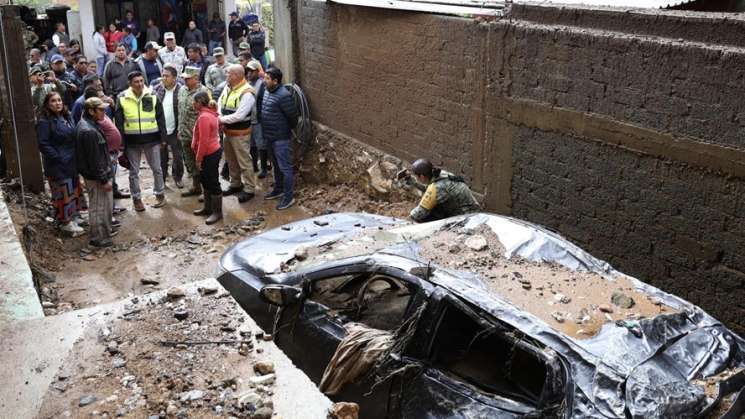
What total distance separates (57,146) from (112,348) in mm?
4396

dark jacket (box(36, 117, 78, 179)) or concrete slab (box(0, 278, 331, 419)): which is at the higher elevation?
dark jacket (box(36, 117, 78, 179))

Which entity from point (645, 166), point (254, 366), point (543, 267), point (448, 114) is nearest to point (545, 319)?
point (543, 267)

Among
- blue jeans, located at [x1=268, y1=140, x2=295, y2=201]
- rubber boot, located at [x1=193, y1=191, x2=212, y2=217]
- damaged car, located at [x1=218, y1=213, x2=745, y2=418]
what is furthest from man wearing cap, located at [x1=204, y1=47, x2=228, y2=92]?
damaged car, located at [x1=218, y1=213, x2=745, y2=418]

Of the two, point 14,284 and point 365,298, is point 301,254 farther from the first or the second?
point 14,284

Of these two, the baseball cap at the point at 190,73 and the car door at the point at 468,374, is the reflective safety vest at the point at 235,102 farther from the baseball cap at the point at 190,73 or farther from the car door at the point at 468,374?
the car door at the point at 468,374

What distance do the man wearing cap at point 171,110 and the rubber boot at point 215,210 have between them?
1.48 meters

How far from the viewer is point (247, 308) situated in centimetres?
573

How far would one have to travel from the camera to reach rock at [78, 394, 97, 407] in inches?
197

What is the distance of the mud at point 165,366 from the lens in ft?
16.2

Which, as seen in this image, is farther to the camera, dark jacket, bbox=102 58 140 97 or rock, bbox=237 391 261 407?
dark jacket, bbox=102 58 140 97

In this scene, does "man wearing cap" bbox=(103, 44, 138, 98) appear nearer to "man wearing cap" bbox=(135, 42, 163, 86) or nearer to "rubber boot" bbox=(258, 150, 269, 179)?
"man wearing cap" bbox=(135, 42, 163, 86)

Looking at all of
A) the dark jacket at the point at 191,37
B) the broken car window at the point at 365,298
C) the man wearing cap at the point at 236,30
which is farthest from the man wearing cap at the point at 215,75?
the broken car window at the point at 365,298

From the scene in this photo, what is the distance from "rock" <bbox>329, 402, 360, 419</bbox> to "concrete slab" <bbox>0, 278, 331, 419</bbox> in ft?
1.26

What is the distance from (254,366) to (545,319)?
222 centimetres
